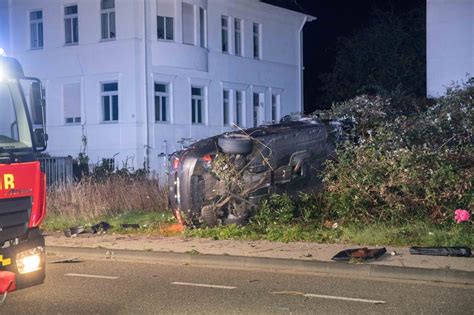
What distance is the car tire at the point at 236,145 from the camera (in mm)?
12828

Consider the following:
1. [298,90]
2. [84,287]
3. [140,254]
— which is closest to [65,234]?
[140,254]

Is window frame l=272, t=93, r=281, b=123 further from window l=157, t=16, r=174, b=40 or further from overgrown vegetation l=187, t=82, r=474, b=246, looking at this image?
overgrown vegetation l=187, t=82, r=474, b=246

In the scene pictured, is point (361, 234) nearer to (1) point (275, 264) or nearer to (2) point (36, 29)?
(1) point (275, 264)

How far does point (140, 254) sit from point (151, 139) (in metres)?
13.7

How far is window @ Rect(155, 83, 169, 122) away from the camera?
83.8ft

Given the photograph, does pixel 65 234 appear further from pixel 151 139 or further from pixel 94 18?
pixel 94 18

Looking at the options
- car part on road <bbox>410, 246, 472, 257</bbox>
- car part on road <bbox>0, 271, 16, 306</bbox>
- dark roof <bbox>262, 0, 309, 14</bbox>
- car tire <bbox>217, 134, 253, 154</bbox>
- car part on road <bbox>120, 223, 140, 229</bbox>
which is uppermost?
dark roof <bbox>262, 0, 309, 14</bbox>

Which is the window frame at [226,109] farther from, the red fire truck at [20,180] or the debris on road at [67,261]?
the red fire truck at [20,180]

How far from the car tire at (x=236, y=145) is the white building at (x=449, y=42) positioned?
43.7ft

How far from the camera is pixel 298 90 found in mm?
32500

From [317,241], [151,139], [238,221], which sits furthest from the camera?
[151,139]

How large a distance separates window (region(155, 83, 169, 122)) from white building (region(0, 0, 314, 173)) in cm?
4

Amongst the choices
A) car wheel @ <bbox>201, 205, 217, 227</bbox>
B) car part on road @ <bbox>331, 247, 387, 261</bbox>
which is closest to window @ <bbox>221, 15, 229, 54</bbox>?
car wheel @ <bbox>201, 205, 217, 227</bbox>

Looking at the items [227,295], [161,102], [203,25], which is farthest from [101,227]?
[203,25]
